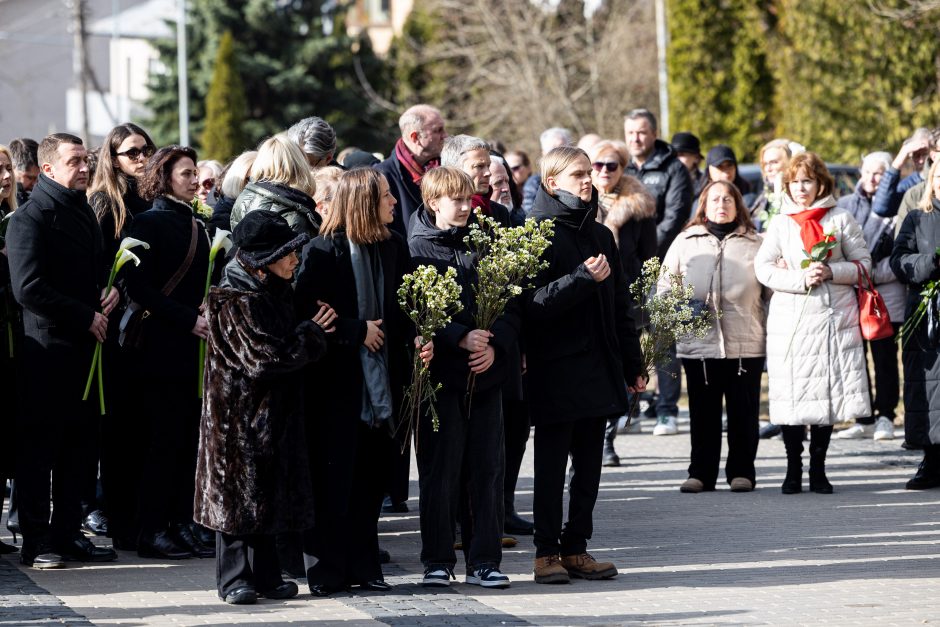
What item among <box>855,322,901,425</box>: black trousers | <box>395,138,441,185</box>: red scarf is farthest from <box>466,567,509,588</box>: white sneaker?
<box>855,322,901,425</box>: black trousers

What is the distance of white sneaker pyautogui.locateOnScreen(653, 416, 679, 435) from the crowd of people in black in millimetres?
2930

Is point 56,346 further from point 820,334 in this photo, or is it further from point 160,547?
point 820,334

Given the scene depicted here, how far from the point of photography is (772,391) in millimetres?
10398

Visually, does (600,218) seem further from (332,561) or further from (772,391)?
(332,561)

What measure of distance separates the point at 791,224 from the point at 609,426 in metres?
2.38

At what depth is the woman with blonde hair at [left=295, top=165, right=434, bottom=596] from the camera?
715 cm

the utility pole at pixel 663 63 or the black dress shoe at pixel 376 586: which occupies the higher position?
the utility pole at pixel 663 63

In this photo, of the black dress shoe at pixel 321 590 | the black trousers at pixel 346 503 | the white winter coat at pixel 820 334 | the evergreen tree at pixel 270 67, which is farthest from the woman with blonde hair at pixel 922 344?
the evergreen tree at pixel 270 67

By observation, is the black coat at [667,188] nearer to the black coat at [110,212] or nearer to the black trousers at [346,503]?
the black coat at [110,212]

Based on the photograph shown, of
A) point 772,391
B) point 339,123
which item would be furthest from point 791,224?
point 339,123

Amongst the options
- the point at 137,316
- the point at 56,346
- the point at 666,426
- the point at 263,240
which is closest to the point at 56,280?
the point at 56,346

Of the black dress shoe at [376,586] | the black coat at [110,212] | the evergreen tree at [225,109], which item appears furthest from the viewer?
the evergreen tree at [225,109]

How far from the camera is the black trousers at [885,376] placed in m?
12.6

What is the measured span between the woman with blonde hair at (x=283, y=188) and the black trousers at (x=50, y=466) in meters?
1.42
